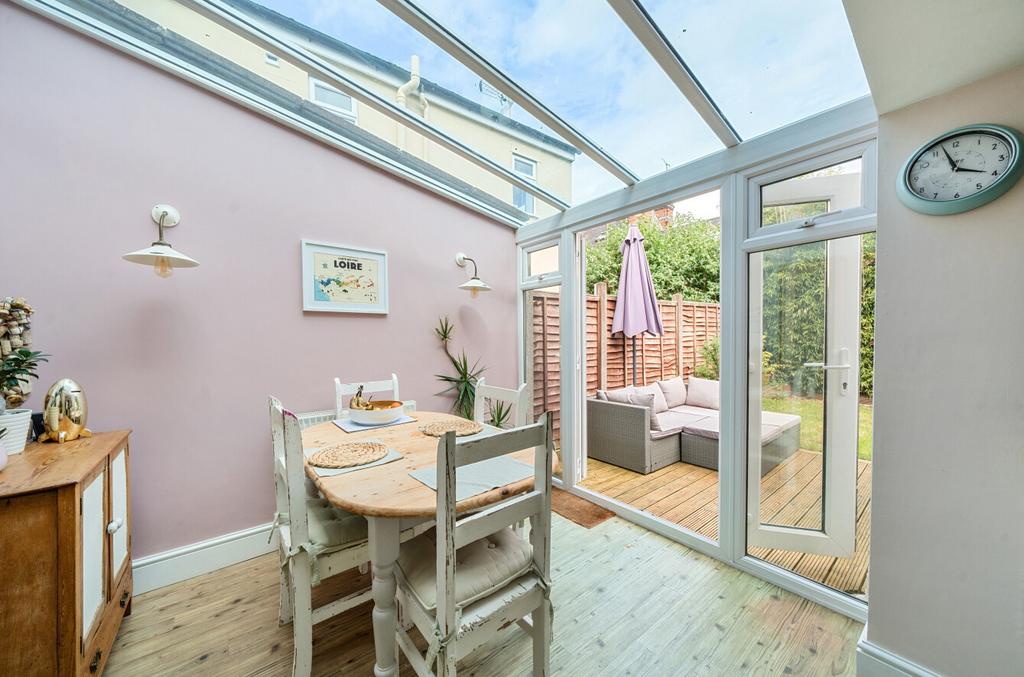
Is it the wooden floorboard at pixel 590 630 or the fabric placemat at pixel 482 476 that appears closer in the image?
the fabric placemat at pixel 482 476

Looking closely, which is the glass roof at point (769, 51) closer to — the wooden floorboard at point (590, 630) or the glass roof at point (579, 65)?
the glass roof at point (579, 65)

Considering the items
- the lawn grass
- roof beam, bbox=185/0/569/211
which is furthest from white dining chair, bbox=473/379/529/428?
roof beam, bbox=185/0/569/211

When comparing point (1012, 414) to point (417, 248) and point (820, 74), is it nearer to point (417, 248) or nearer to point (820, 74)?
point (820, 74)

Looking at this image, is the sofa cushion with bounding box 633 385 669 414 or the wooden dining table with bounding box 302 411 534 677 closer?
the wooden dining table with bounding box 302 411 534 677

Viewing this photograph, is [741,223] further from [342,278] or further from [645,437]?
[342,278]

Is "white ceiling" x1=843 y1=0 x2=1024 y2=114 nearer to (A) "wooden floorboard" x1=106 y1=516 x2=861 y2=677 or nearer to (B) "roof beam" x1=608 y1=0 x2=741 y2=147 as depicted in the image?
(B) "roof beam" x1=608 y1=0 x2=741 y2=147

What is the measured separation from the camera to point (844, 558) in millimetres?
1982

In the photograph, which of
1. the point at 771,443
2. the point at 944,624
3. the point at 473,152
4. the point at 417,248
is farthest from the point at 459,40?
the point at 944,624

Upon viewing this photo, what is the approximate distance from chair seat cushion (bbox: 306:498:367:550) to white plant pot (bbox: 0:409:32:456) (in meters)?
1.02

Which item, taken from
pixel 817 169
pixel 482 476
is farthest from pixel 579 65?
pixel 482 476

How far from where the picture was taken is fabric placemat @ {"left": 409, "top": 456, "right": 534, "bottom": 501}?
1.26m

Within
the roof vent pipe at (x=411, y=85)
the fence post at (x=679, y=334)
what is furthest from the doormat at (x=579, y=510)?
the fence post at (x=679, y=334)

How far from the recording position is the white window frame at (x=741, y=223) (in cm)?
166

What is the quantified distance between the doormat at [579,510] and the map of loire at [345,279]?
6.24 feet
